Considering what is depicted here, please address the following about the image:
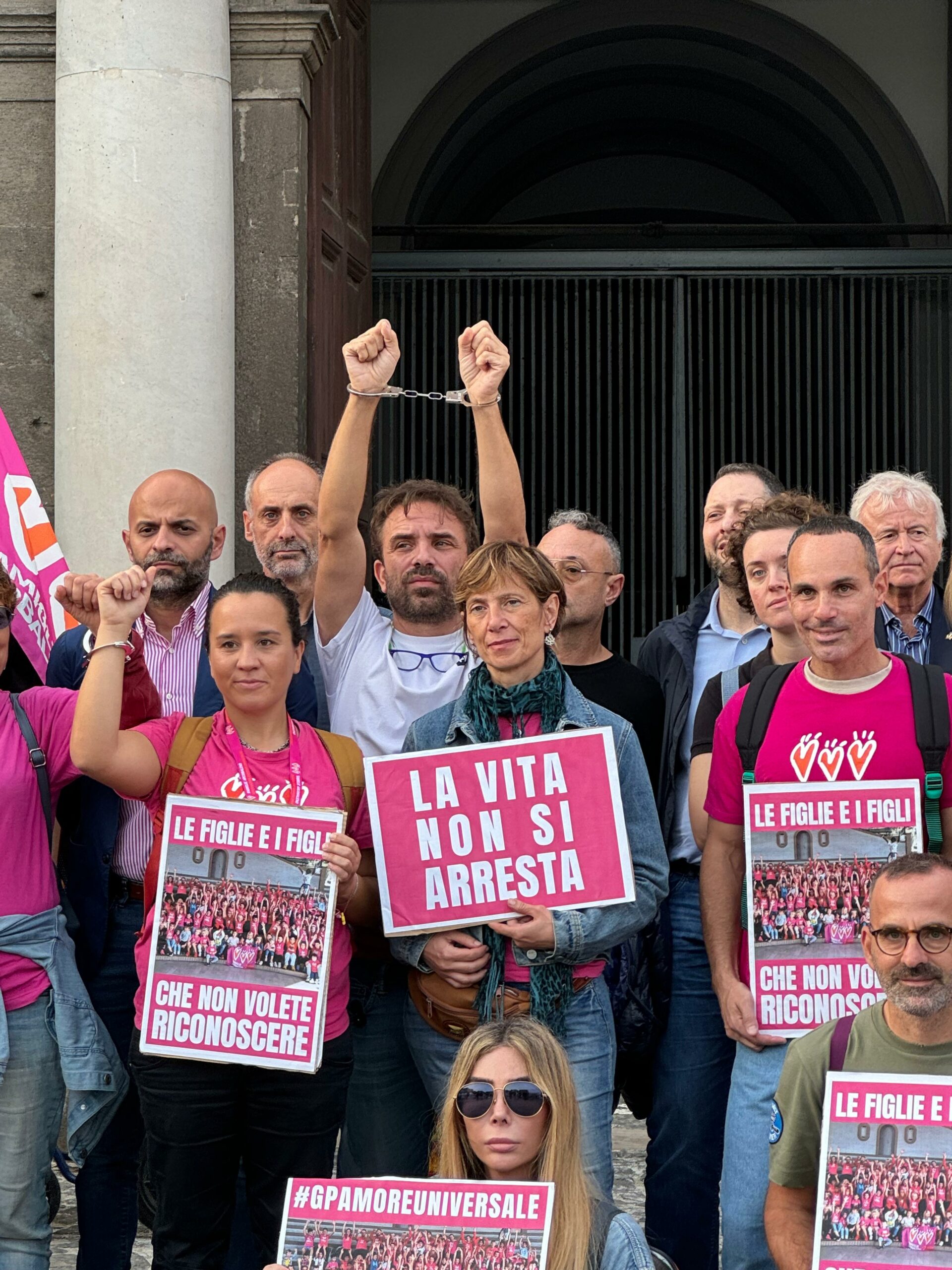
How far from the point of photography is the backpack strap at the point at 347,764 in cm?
389

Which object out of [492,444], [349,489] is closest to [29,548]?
[349,489]

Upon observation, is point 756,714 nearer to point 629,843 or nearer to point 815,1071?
point 629,843

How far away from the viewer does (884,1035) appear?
3.33 metres

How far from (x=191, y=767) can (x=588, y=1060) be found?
1.08 meters

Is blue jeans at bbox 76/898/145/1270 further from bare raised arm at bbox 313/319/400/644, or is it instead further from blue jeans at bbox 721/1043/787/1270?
blue jeans at bbox 721/1043/787/1270

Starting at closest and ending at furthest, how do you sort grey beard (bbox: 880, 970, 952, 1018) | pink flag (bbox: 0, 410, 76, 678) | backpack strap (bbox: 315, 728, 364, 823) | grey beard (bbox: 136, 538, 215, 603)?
grey beard (bbox: 880, 970, 952, 1018), backpack strap (bbox: 315, 728, 364, 823), grey beard (bbox: 136, 538, 215, 603), pink flag (bbox: 0, 410, 76, 678)

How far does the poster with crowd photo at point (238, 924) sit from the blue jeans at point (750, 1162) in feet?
3.15

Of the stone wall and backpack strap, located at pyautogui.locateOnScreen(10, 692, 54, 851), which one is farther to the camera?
the stone wall

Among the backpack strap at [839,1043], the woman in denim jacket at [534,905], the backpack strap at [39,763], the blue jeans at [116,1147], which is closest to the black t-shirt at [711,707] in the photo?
the woman in denim jacket at [534,905]

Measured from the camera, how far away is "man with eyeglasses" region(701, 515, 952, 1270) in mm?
3809

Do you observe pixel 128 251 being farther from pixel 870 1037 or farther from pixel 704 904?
pixel 870 1037

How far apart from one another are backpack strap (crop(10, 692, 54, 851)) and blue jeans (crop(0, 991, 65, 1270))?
407 millimetres

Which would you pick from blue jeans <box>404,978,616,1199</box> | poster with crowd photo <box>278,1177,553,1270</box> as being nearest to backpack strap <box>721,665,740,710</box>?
blue jeans <box>404,978,616,1199</box>

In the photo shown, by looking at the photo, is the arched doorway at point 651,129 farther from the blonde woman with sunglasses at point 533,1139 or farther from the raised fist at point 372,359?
the blonde woman with sunglasses at point 533,1139
